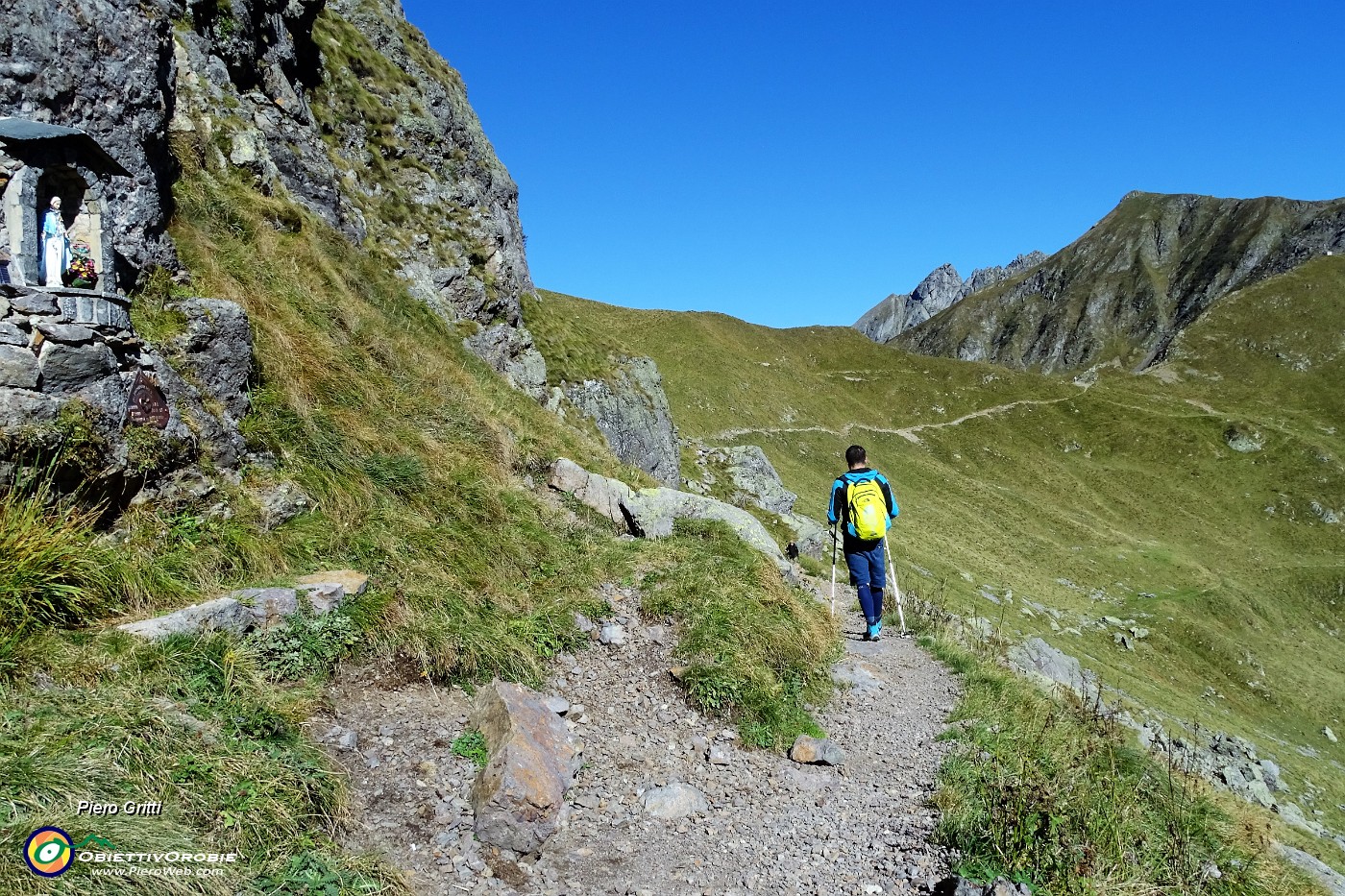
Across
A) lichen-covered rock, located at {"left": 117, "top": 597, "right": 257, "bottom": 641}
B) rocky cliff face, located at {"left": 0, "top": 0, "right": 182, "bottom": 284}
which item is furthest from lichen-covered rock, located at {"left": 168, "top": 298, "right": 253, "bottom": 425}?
lichen-covered rock, located at {"left": 117, "top": 597, "right": 257, "bottom": 641}

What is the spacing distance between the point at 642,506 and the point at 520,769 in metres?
6.84

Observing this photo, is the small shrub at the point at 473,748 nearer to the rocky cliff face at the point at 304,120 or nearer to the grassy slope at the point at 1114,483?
the rocky cliff face at the point at 304,120

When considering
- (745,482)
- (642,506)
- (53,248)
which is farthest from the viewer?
(745,482)

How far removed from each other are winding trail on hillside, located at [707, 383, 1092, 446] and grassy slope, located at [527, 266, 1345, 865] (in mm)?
833

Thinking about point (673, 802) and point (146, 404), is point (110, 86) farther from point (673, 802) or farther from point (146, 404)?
point (673, 802)

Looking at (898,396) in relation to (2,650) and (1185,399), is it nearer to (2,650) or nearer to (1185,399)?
(1185,399)

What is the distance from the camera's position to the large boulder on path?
4812 mm

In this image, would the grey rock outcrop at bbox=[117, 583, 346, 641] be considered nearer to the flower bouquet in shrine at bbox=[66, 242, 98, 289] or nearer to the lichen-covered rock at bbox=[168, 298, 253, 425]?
the lichen-covered rock at bbox=[168, 298, 253, 425]

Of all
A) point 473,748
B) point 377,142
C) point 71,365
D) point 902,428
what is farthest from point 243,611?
point 902,428

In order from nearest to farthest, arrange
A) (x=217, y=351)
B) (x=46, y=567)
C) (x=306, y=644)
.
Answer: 1. (x=46, y=567)
2. (x=306, y=644)
3. (x=217, y=351)

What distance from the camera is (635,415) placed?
96.4 feet

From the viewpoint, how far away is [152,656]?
479cm

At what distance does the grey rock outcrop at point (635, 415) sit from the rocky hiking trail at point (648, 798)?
18.6 metres

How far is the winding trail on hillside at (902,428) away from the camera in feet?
186
